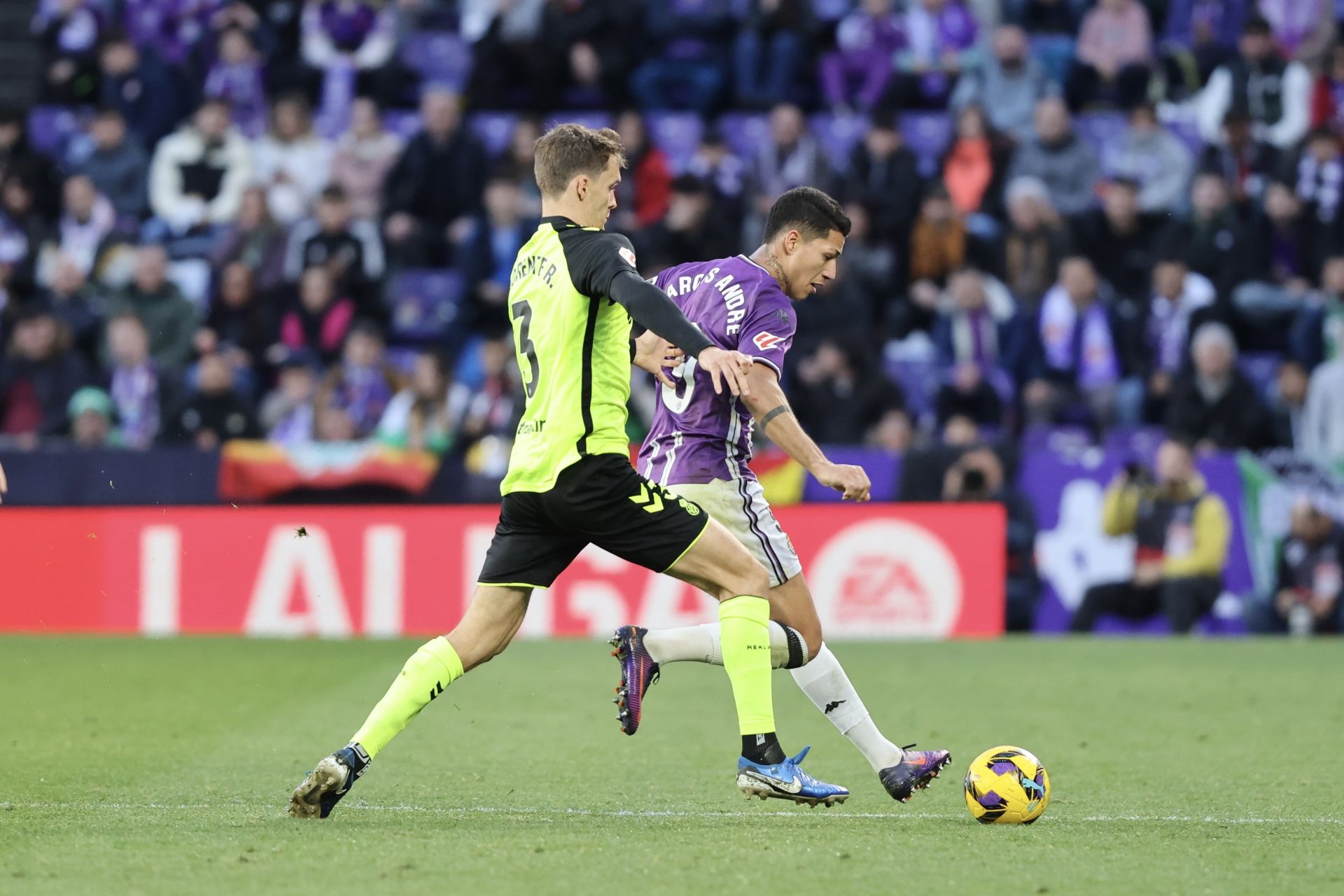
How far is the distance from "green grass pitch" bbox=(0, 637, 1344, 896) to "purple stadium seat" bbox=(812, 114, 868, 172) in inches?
261

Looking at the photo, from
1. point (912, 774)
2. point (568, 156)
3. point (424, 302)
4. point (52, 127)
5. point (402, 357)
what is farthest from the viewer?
point (52, 127)

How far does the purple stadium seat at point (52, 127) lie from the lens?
19.2 meters

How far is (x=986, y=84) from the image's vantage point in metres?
18.0

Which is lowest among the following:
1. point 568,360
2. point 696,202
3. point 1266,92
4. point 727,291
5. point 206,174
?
point 568,360

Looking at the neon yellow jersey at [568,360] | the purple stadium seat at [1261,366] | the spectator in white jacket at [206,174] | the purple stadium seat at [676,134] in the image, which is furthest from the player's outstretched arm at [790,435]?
the spectator in white jacket at [206,174]

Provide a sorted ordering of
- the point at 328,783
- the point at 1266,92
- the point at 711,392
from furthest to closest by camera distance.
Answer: the point at 1266,92 < the point at 711,392 < the point at 328,783

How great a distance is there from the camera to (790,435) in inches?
244

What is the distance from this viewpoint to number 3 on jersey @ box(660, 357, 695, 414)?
683 centimetres

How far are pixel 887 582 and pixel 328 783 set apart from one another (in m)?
8.38

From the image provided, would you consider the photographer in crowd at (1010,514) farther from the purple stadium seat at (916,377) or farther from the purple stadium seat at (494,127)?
the purple stadium seat at (494,127)

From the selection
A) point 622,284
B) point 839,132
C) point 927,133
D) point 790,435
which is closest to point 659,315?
point 622,284

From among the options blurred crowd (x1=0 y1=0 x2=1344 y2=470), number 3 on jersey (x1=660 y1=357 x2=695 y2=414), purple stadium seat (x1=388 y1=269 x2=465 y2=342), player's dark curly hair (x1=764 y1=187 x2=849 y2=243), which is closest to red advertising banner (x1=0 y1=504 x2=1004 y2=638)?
blurred crowd (x1=0 y1=0 x2=1344 y2=470)

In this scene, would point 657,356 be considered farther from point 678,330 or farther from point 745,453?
point 678,330

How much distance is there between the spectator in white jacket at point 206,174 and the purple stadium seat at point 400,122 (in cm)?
144
